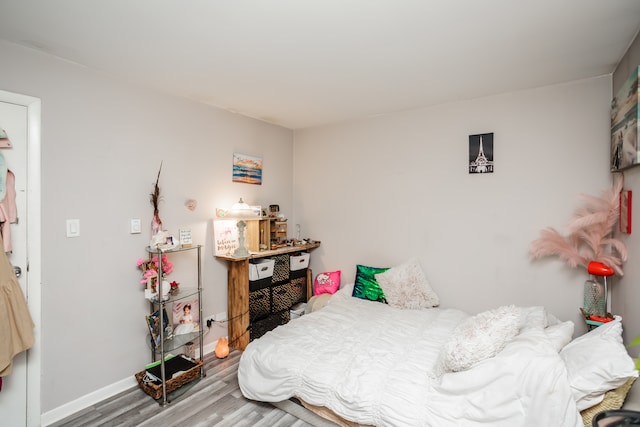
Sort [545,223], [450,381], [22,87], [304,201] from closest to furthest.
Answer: [450,381]
[22,87]
[545,223]
[304,201]

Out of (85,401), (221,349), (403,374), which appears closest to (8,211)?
(85,401)

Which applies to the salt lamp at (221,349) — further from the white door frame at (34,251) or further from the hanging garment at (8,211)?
the hanging garment at (8,211)

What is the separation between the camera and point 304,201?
13.6ft

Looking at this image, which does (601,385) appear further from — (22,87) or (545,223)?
(22,87)

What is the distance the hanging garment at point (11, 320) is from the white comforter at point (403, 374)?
1.39m

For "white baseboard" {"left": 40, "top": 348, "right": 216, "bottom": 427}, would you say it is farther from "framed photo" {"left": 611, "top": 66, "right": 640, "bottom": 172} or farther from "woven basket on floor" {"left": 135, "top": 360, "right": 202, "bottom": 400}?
"framed photo" {"left": 611, "top": 66, "right": 640, "bottom": 172}

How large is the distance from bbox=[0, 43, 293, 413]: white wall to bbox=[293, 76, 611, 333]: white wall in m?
1.56

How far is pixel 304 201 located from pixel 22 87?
2.80m

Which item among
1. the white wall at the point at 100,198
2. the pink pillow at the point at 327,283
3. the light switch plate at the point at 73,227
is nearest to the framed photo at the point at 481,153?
the pink pillow at the point at 327,283

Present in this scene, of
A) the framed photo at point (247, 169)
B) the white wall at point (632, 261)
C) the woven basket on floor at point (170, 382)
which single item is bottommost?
the woven basket on floor at point (170, 382)

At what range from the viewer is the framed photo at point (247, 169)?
3434mm

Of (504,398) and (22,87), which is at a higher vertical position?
(22,87)

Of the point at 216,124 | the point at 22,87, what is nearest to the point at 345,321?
the point at 216,124

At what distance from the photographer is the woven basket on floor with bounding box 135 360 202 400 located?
2375 mm
